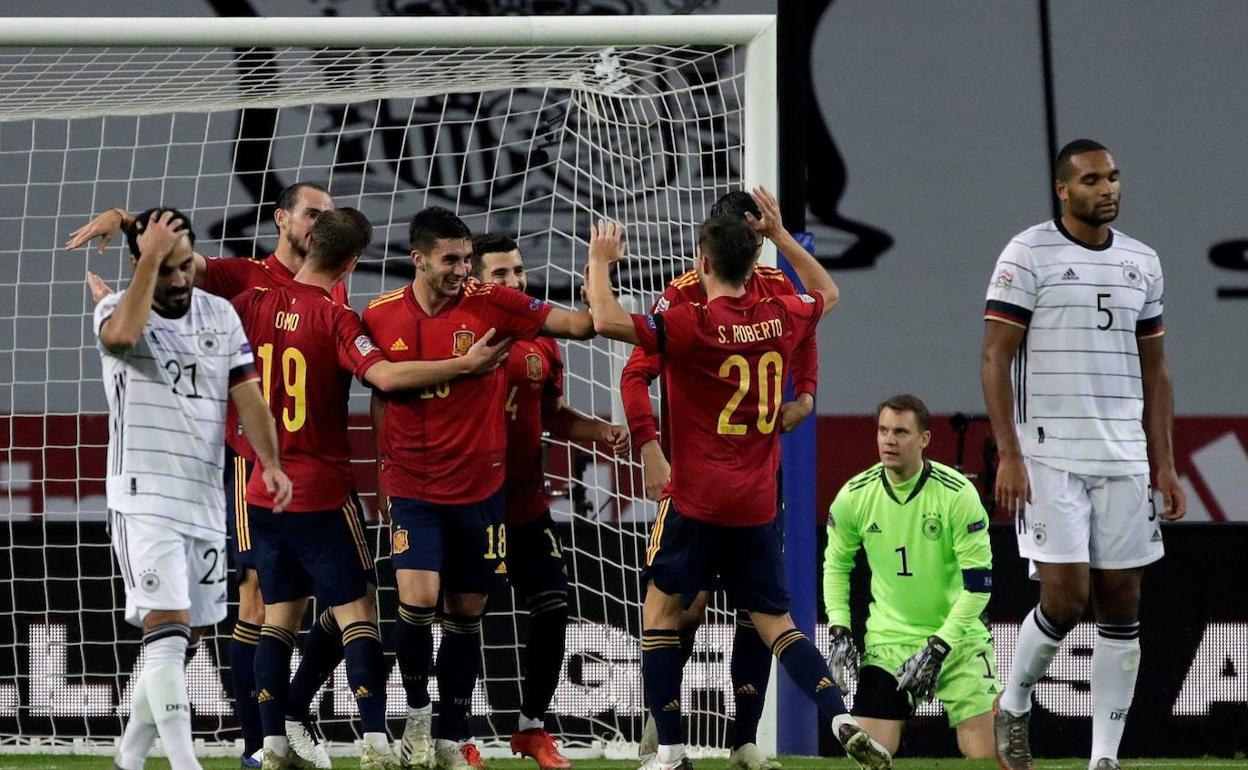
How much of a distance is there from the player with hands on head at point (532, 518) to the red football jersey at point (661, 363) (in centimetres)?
46

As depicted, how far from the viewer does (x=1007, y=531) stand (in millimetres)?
7020

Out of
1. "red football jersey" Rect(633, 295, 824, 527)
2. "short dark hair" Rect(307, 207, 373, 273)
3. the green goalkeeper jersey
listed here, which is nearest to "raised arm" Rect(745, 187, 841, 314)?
→ "red football jersey" Rect(633, 295, 824, 527)

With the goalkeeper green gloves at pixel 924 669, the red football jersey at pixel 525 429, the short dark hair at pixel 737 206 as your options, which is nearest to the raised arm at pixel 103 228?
the red football jersey at pixel 525 429

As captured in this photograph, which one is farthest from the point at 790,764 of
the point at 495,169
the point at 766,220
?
the point at 495,169

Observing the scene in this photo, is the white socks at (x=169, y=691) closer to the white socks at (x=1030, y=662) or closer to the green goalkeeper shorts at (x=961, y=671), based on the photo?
the white socks at (x=1030, y=662)

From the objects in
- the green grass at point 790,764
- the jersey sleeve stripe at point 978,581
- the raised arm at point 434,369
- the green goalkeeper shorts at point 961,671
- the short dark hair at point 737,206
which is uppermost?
the short dark hair at point 737,206

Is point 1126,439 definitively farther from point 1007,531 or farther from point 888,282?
point 888,282

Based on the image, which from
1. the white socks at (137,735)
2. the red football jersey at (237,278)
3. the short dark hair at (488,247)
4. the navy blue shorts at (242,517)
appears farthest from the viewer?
the short dark hair at (488,247)

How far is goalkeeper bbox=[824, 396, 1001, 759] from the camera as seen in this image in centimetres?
650

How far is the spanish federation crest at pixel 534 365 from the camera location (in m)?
6.23

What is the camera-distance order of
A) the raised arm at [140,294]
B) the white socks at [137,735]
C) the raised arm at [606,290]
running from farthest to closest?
the raised arm at [606,290] → the white socks at [137,735] → the raised arm at [140,294]

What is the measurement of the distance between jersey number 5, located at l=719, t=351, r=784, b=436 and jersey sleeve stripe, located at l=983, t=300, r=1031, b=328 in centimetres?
66

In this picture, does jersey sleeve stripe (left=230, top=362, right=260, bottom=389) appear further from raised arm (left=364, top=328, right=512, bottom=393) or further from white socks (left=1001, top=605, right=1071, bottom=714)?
white socks (left=1001, top=605, right=1071, bottom=714)

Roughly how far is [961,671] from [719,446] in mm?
1666
